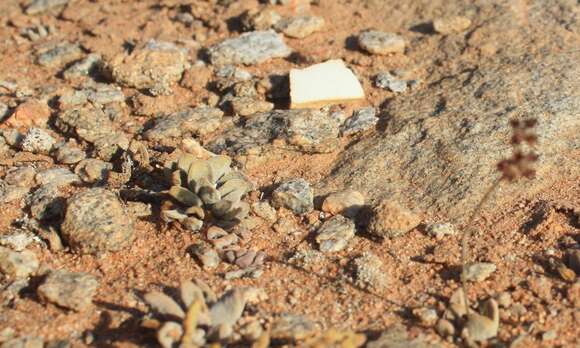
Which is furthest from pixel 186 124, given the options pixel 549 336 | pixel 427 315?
pixel 549 336

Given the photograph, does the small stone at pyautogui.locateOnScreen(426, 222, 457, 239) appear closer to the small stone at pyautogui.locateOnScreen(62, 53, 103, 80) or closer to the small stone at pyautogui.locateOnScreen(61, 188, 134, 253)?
the small stone at pyautogui.locateOnScreen(61, 188, 134, 253)

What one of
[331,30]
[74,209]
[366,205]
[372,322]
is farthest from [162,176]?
[331,30]

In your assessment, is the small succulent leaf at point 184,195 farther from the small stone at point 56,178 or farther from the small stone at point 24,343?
the small stone at point 24,343

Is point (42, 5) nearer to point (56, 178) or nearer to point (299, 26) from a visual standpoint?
point (299, 26)

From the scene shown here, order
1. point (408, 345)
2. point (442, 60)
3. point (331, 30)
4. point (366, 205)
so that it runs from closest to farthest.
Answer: point (408, 345), point (366, 205), point (442, 60), point (331, 30)

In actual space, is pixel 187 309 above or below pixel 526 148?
below

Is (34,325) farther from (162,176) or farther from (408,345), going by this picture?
(408,345)
